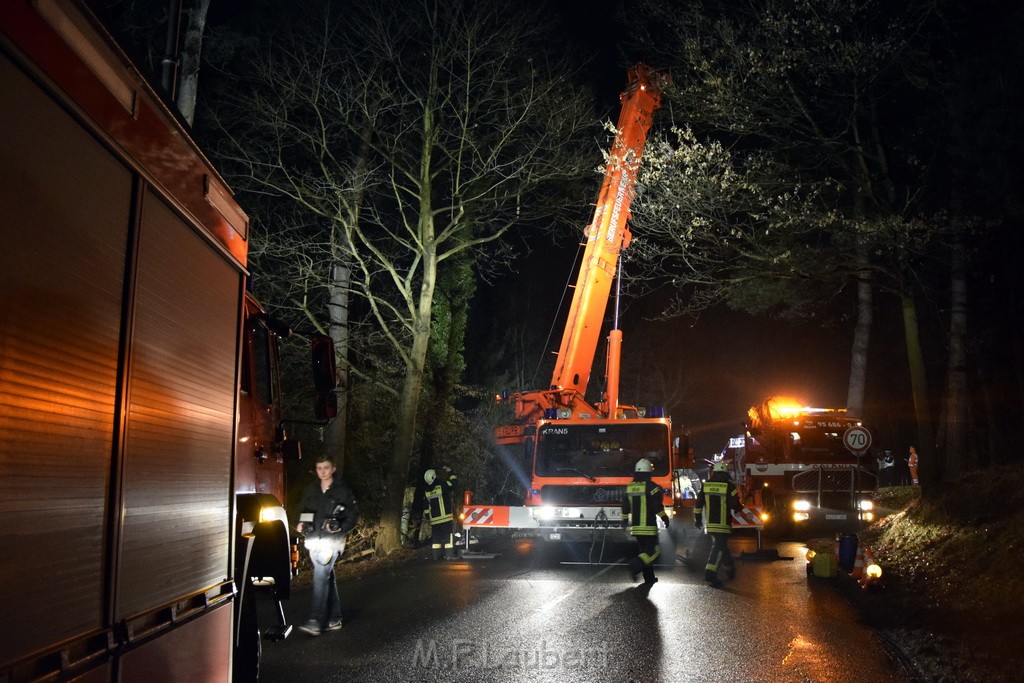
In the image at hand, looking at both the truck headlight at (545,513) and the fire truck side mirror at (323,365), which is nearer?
the fire truck side mirror at (323,365)

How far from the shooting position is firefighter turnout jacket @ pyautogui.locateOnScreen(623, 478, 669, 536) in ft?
34.8

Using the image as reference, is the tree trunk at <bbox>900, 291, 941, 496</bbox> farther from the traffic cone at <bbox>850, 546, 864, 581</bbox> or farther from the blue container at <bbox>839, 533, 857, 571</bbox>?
the traffic cone at <bbox>850, 546, 864, 581</bbox>

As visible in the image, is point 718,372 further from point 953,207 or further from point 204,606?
point 204,606

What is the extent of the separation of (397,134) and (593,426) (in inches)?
242

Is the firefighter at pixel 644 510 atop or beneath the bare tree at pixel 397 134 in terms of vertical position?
beneath

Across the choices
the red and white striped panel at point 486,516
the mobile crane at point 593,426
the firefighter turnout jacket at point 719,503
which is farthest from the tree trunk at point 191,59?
the firefighter turnout jacket at point 719,503

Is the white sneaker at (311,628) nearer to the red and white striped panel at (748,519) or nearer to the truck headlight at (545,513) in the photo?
the truck headlight at (545,513)

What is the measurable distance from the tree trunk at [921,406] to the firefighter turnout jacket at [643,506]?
5526 mm

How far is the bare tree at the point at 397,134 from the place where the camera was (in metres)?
14.2

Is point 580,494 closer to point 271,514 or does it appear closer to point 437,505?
point 437,505

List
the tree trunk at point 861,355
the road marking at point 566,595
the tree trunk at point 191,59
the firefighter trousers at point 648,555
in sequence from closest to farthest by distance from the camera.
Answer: the road marking at point 566,595
the firefighter trousers at point 648,555
the tree trunk at point 191,59
the tree trunk at point 861,355

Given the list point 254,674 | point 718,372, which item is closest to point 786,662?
point 254,674

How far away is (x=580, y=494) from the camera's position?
1359 centimetres

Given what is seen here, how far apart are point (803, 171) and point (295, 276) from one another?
341 inches
